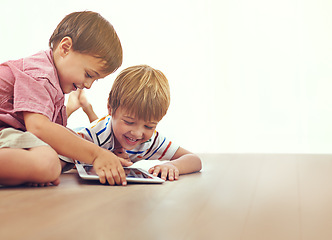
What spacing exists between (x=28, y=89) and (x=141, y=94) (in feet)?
1.17

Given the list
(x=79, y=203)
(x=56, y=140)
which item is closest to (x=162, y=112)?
(x=56, y=140)

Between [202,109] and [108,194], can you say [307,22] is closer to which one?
[202,109]

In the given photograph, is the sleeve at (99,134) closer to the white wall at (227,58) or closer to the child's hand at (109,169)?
the child's hand at (109,169)

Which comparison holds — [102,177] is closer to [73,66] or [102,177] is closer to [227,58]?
[73,66]

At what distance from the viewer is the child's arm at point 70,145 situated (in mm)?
1068

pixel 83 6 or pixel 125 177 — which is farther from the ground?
pixel 83 6

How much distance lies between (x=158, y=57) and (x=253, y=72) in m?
0.63

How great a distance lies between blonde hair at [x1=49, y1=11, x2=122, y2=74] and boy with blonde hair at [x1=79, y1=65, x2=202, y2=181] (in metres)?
0.09

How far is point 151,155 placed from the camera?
1576mm

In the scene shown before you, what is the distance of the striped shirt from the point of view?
143 cm

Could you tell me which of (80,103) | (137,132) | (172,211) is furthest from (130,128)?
(80,103)

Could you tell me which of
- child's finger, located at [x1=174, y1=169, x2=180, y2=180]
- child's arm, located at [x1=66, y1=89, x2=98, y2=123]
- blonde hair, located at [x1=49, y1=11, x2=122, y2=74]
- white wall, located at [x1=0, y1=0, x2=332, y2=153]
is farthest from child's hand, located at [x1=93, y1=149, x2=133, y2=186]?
white wall, located at [x1=0, y1=0, x2=332, y2=153]

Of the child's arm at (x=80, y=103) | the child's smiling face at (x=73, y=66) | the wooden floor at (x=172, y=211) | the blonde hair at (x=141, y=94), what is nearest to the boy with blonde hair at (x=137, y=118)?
the blonde hair at (x=141, y=94)

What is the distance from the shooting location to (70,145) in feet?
3.57
